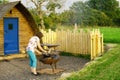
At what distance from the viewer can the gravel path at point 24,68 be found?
1144 centimetres

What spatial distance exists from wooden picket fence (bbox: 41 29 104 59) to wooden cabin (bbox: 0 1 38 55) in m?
1.69

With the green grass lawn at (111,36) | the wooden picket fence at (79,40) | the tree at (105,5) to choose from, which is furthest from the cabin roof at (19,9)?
the tree at (105,5)

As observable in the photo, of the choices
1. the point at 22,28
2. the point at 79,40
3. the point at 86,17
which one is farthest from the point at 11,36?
the point at 86,17

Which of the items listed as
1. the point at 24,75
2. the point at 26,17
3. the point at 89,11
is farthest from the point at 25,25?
the point at 89,11

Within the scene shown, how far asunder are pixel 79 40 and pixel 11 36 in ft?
13.0

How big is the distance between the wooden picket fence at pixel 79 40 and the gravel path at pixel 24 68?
86 centimetres

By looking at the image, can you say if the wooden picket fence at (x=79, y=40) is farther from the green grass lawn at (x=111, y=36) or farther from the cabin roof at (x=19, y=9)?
the green grass lawn at (x=111, y=36)

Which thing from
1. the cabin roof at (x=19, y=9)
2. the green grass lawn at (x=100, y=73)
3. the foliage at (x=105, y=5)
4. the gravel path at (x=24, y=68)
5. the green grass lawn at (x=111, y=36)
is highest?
the foliage at (x=105, y=5)

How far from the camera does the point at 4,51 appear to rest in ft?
55.6

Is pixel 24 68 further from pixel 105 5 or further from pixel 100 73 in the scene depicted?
pixel 105 5

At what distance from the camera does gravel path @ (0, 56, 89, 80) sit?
37.5ft

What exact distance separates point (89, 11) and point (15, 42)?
2652 inches

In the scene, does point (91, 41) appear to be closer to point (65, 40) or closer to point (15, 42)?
point (65, 40)

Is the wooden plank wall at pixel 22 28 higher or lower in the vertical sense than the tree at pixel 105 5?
lower
